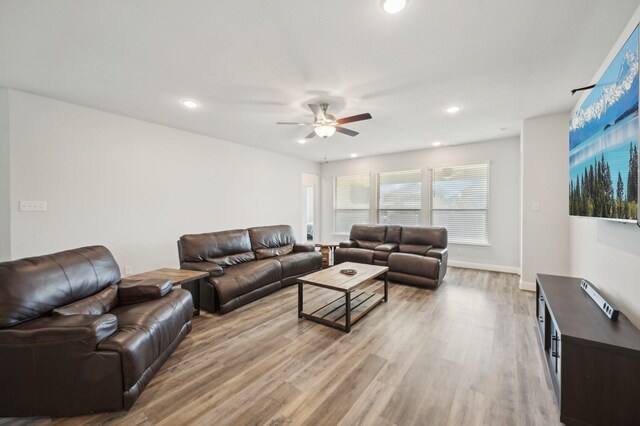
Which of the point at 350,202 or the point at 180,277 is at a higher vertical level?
the point at 350,202

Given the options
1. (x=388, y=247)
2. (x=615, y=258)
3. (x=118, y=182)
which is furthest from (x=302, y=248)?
(x=615, y=258)

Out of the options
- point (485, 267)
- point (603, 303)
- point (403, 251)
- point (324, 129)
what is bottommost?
point (485, 267)

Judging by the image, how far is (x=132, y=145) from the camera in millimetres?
3834

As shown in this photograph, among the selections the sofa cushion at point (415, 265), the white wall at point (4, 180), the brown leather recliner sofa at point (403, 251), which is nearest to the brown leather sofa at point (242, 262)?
the brown leather recliner sofa at point (403, 251)

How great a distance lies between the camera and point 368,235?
5469 mm

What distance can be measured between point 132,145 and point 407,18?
4.10 metres

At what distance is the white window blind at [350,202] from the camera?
6852 millimetres

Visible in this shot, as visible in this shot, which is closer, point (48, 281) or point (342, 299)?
point (48, 281)

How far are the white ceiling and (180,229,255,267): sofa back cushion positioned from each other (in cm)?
182

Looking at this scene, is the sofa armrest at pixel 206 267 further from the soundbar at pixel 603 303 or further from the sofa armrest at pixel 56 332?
the soundbar at pixel 603 303

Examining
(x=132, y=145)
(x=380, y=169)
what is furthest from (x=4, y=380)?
(x=380, y=169)

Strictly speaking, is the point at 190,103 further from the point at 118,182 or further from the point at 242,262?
the point at 242,262

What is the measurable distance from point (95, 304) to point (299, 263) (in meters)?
2.72

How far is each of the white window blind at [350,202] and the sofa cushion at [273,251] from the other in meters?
2.74
